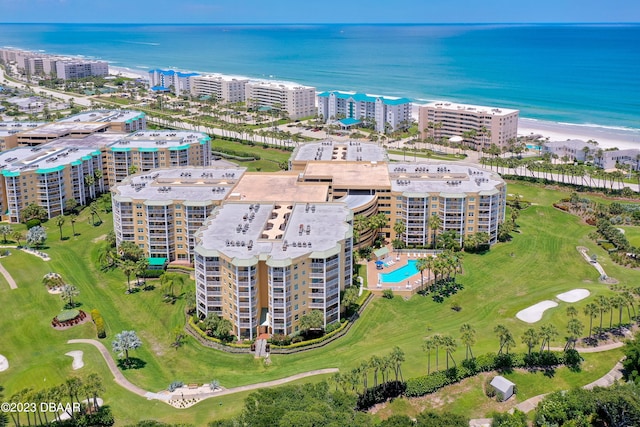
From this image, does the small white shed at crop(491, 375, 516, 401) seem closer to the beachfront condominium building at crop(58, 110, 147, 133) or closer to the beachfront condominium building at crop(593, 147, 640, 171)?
the beachfront condominium building at crop(593, 147, 640, 171)

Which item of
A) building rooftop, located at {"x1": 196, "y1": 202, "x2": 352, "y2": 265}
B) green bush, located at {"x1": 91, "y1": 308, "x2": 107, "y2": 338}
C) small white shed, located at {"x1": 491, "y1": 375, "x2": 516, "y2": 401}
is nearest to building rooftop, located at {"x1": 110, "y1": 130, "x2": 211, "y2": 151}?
building rooftop, located at {"x1": 196, "y1": 202, "x2": 352, "y2": 265}

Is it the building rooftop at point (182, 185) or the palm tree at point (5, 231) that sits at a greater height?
the building rooftop at point (182, 185)

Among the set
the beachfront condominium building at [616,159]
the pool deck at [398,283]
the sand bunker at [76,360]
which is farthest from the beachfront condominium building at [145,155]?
the beachfront condominium building at [616,159]

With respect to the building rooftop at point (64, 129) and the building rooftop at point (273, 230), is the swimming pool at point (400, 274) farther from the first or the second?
the building rooftop at point (64, 129)

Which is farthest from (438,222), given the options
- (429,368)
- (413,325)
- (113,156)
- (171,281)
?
(113,156)

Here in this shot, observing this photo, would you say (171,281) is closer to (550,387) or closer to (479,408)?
(479,408)

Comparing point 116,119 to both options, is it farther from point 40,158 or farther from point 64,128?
point 40,158
